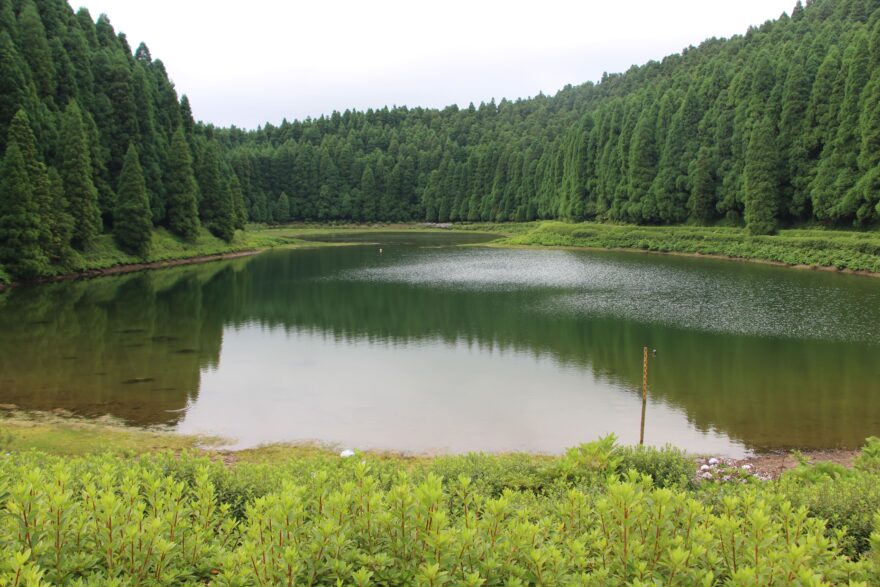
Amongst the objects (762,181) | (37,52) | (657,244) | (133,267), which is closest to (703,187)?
(657,244)

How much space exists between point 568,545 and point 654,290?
36240 mm

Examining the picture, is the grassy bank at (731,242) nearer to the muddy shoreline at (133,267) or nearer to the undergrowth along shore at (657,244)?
the undergrowth along shore at (657,244)

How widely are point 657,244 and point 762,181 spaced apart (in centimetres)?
1261

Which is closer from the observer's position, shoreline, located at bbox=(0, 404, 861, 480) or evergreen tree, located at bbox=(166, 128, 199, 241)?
shoreline, located at bbox=(0, 404, 861, 480)

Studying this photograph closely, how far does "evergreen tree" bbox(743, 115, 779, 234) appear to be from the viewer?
190 ft

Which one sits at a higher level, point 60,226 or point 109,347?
point 60,226

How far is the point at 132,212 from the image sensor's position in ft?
174

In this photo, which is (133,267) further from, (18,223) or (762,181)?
(762,181)

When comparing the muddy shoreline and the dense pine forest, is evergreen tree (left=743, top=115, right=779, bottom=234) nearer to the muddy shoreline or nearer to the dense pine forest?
the dense pine forest

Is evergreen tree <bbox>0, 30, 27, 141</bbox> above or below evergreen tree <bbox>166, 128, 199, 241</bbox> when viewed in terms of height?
above

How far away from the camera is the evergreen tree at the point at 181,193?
63.2 m

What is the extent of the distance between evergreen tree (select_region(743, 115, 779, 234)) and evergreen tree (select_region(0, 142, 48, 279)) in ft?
193

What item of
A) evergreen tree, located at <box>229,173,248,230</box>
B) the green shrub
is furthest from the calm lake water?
evergreen tree, located at <box>229,173,248,230</box>

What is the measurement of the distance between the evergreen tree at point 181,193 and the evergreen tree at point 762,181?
181 feet
